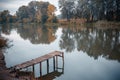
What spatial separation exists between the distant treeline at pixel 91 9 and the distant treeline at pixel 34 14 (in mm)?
6735

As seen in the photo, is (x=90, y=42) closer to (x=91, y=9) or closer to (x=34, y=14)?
(x=91, y=9)

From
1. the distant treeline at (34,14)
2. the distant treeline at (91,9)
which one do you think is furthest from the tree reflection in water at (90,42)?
the distant treeline at (34,14)

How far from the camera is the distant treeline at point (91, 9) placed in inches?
2869

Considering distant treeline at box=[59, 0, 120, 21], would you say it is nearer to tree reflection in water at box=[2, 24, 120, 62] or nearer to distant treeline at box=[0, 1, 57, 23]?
distant treeline at box=[0, 1, 57, 23]

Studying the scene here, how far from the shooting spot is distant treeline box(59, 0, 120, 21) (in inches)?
2869

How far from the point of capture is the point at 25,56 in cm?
2130

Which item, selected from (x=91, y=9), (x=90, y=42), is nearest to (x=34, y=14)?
(x=91, y=9)

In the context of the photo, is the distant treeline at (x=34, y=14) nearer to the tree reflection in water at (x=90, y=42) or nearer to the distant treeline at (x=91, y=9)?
the distant treeline at (x=91, y=9)

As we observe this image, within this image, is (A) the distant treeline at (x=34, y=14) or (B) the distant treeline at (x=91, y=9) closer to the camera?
(B) the distant treeline at (x=91, y=9)

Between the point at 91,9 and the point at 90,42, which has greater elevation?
the point at 91,9

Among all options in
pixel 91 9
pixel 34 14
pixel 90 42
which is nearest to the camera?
pixel 90 42

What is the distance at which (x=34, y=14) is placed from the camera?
118188mm

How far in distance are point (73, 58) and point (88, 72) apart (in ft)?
16.2

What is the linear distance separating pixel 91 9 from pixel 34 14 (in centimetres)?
4591
